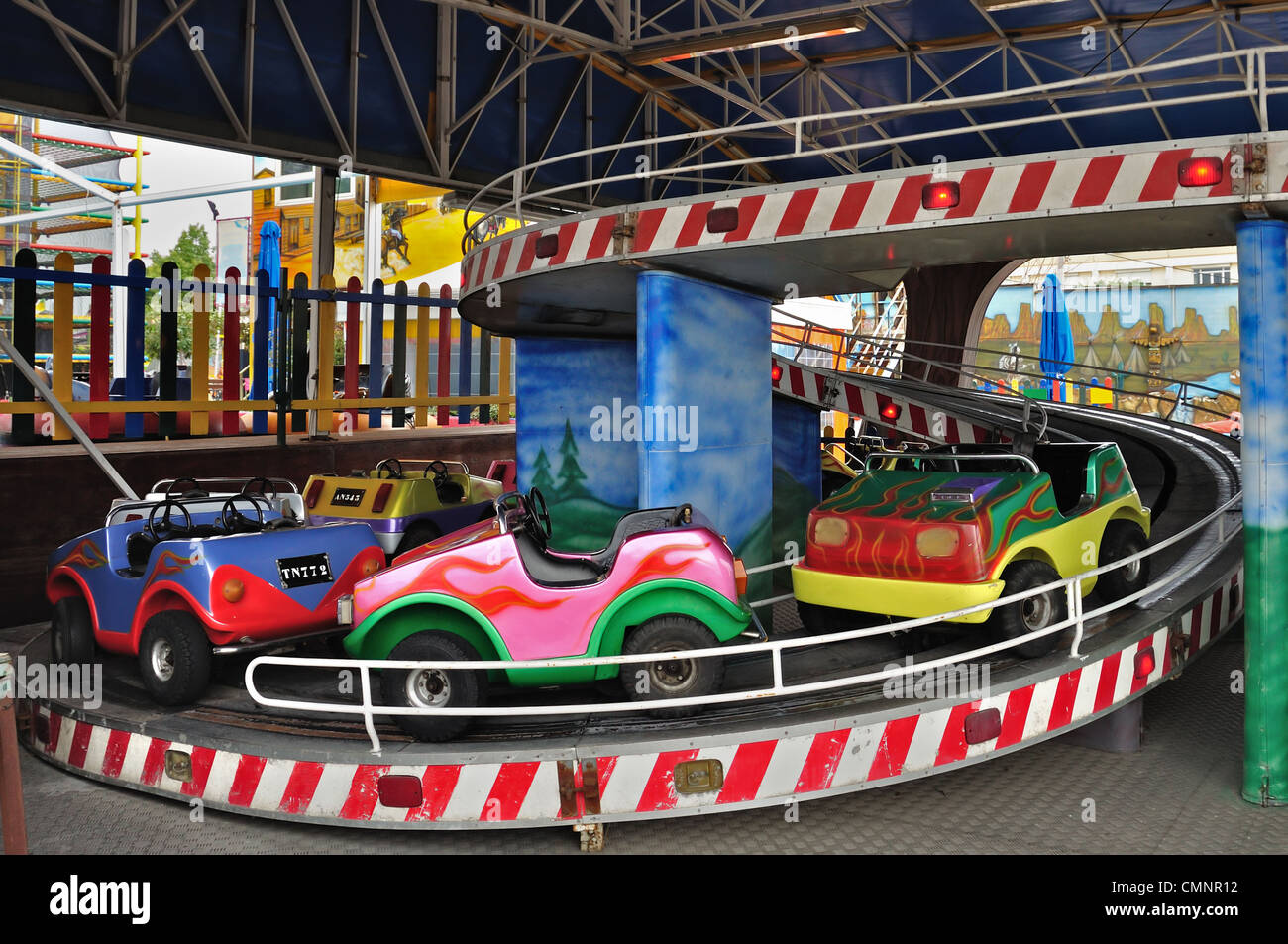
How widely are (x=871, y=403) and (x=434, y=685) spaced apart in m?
6.40

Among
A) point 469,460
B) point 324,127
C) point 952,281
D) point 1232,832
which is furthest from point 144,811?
point 952,281

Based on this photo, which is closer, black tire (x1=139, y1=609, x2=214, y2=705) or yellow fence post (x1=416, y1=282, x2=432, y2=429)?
black tire (x1=139, y1=609, x2=214, y2=705)

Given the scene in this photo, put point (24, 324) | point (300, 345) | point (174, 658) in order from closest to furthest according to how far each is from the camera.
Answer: point (174, 658), point (24, 324), point (300, 345)

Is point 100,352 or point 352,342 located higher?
point 352,342

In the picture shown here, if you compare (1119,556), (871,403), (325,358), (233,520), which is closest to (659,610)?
(233,520)

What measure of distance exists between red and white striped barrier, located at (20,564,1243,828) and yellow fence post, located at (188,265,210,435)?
5993 millimetres

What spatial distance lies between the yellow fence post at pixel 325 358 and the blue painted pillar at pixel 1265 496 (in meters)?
9.34

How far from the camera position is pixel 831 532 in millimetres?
5902

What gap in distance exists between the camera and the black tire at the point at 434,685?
180 inches

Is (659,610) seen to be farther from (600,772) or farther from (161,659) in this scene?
(161,659)

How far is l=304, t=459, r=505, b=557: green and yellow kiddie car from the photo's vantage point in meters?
8.90

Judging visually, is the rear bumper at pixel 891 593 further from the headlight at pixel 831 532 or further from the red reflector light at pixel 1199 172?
the red reflector light at pixel 1199 172

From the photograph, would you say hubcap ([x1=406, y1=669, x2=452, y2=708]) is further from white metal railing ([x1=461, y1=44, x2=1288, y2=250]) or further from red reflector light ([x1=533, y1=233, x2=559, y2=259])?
red reflector light ([x1=533, y1=233, x2=559, y2=259])

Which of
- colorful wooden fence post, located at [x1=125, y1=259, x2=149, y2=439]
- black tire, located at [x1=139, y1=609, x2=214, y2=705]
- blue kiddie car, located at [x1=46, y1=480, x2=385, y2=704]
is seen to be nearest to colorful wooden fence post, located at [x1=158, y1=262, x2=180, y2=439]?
colorful wooden fence post, located at [x1=125, y1=259, x2=149, y2=439]
